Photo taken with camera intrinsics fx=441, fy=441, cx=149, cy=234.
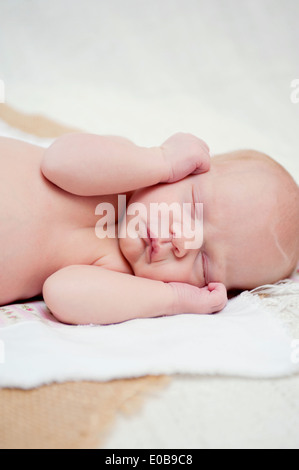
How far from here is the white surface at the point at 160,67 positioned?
1.93m

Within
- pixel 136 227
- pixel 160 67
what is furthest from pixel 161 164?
pixel 160 67

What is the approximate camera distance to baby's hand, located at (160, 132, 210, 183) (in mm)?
1237

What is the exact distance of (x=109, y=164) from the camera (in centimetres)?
117

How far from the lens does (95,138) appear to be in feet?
3.92

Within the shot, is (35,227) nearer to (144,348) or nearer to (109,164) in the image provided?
(109,164)

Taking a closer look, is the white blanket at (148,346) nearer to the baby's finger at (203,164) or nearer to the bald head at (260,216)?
the bald head at (260,216)

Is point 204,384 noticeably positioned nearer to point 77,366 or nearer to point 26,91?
point 77,366

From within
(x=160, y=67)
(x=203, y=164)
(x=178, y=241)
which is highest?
(x=160, y=67)

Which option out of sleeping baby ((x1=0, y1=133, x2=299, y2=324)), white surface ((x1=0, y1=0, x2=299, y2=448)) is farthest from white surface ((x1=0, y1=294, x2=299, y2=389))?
white surface ((x1=0, y1=0, x2=299, y2=448))

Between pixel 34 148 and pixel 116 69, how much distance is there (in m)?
0.98

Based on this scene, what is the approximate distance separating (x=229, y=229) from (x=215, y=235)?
42mm

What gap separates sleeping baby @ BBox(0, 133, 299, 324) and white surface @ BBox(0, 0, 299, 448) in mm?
654

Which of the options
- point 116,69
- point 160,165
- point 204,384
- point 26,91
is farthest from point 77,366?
point 116,69

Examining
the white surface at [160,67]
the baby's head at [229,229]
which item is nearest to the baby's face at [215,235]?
the baby's head at [229,229]
